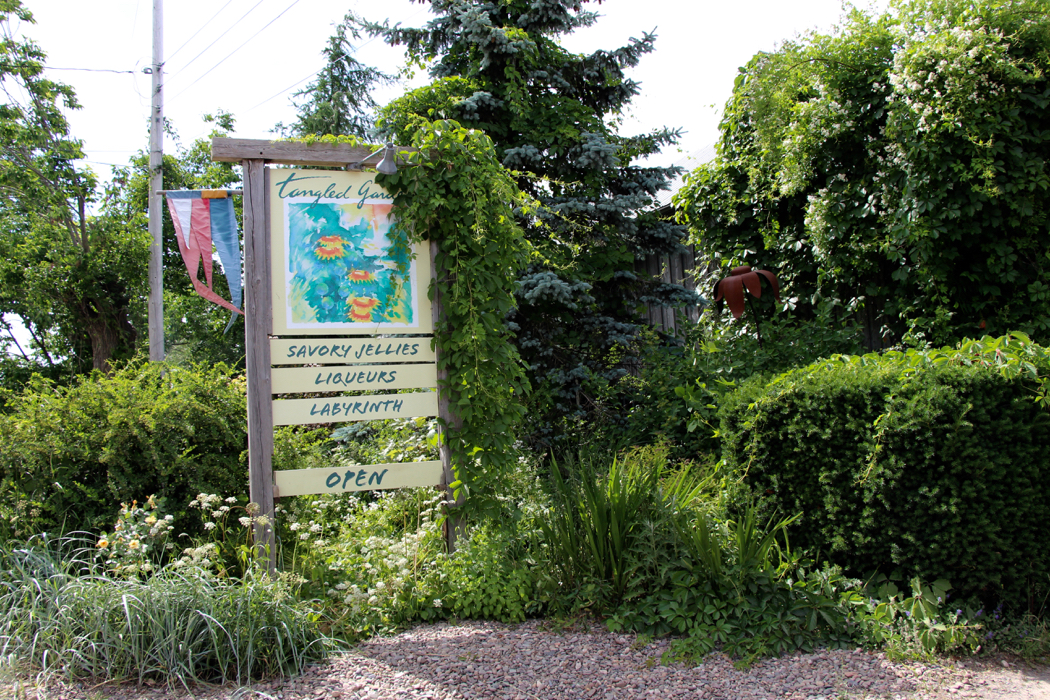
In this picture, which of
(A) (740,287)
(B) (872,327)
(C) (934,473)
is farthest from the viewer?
(B) (872,327)

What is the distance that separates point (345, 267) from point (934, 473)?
128 inches

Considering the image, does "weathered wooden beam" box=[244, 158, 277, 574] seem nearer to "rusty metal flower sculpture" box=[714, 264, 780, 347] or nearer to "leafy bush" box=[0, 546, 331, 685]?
"leafy bush" box=[0, 546, 331, 685]

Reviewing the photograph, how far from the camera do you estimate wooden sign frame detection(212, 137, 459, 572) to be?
12.1 ft

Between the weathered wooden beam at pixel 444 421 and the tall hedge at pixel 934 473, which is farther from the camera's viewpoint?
the weathered wooden beam at pixel 444 421

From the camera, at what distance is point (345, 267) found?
3.92m

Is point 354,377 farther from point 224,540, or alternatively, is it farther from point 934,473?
point 934,473

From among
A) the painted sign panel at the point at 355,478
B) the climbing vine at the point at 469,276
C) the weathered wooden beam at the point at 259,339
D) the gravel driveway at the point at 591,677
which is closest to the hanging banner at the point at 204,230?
the weathered wooden beam at the point at 259,339

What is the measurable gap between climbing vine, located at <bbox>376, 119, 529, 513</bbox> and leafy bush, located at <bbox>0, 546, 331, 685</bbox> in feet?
4.30

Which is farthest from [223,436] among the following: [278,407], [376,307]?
[376,307]

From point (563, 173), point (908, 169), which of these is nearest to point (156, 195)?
point (563, 173)

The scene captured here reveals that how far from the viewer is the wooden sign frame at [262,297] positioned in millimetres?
3695

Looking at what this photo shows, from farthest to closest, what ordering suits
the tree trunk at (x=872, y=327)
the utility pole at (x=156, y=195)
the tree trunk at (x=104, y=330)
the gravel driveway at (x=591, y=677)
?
1. the tree trunk at (x=104, y=330)
2. the utility pole at (x=156, y=195)
3. the tree trunk at (x=872, y=327)
4. the gravel driveway at (x=591, y=677)

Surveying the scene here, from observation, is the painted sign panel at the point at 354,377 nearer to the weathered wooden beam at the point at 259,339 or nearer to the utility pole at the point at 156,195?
the weathered wooden beam at the point at 259,339

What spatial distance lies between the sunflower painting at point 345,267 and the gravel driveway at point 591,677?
1832 mm
